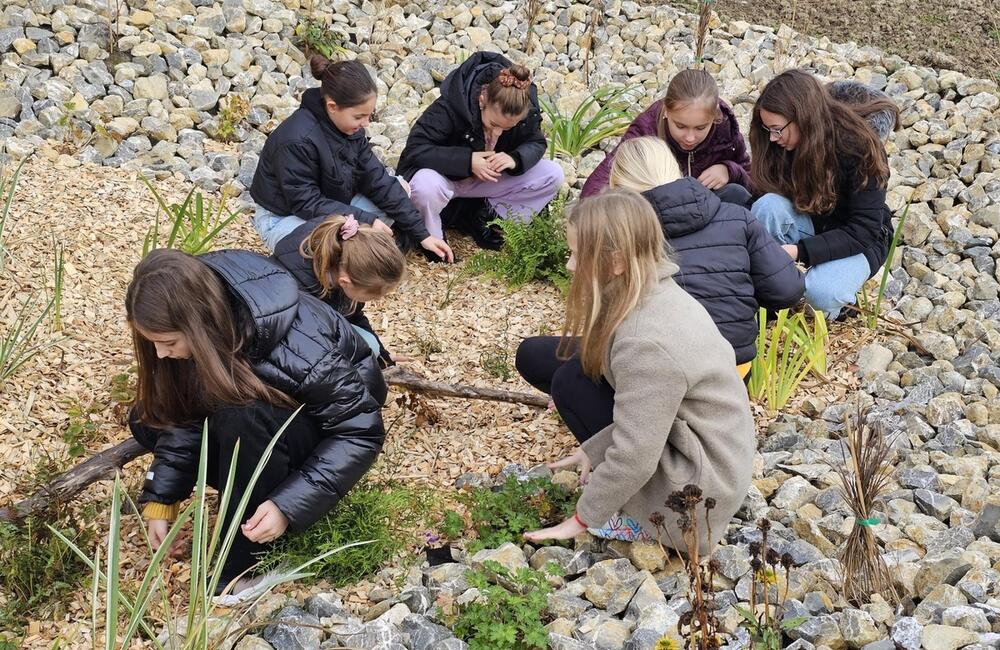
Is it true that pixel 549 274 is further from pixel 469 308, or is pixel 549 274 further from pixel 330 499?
pixel 330 499

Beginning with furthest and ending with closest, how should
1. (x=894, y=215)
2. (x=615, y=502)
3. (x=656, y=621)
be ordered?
(x=894, y=215)
(x=615, y=502)
(x=656, y=621)

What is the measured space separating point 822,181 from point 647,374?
1.80 metres

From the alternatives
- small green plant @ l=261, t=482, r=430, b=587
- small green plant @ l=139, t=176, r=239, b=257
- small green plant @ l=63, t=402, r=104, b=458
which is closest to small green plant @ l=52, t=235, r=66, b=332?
small green plant @ l=139, t=176, r=239, b=257

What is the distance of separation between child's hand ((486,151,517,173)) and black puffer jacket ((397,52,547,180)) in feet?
0.23

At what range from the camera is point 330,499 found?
264cm

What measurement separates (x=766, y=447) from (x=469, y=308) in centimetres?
147

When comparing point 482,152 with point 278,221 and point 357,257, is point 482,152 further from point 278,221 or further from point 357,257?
point 357,257

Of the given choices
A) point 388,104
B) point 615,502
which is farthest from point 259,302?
point 388,104

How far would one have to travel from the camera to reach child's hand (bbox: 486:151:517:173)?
14.6ft

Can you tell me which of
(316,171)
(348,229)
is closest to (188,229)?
(316,171)

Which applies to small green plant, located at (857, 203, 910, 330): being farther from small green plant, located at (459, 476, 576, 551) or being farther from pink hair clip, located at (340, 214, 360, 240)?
pink hair clip, located at (340, 214, 360, 240)

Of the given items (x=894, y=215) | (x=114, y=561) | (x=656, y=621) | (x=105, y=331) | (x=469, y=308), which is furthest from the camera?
(x=894, y=215)

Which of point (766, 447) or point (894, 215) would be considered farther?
point (894, 215)

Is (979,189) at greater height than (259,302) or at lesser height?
lesser
